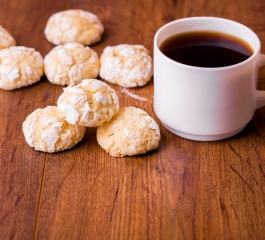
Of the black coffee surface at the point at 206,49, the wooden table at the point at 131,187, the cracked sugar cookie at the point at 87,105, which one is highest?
the black coffee surface at the point at 206,49

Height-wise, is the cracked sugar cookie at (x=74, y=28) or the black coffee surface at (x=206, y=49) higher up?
the black coffee surface at (x=206, y=49)

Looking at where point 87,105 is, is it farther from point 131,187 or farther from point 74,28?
point 74,28

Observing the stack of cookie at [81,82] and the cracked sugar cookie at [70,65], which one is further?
the cracked sugar cookie at [70,65]

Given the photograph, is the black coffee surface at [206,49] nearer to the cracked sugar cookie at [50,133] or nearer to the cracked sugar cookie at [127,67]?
the cracked sugar cookie at [127,67]

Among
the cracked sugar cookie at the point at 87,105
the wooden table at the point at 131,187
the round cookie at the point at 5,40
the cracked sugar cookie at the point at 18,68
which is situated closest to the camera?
the wooden table at the point at 131,187

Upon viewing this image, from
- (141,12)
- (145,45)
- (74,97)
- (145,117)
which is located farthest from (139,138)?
(141,12)

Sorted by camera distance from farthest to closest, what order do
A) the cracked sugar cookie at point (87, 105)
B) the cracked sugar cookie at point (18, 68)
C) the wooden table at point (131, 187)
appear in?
1. the cracked sugar cookie at point (18, 68)
2. the cracked sugar cookie at point (87, 105)
3. the wooden table at point (131, 187)

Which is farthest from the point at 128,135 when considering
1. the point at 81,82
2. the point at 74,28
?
the point at 74,28

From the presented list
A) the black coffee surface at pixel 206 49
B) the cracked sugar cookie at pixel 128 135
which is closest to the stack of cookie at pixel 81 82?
the cracked sugar cookie at pixel 128 135
